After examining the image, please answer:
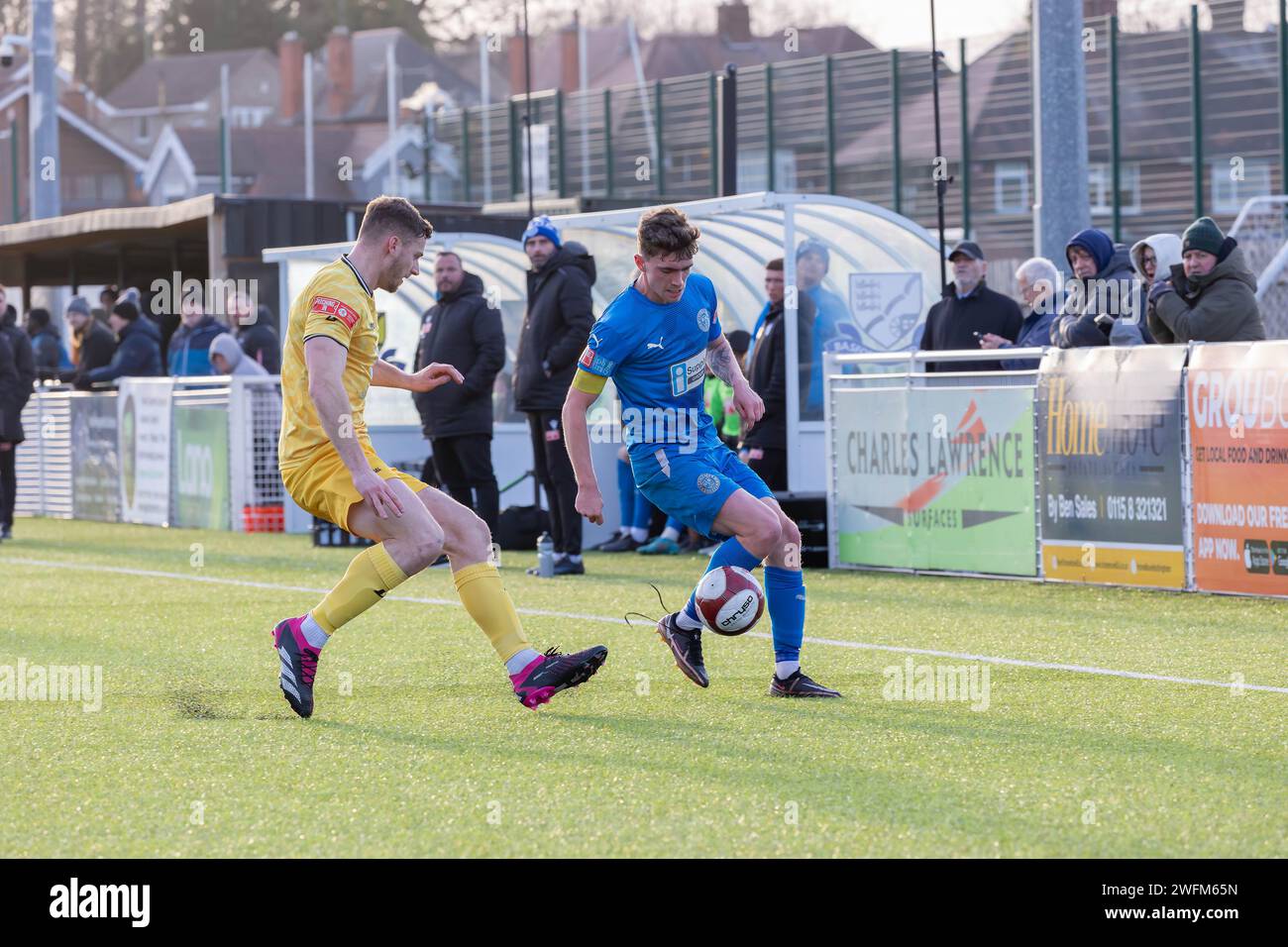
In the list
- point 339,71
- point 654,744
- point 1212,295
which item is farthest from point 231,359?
point 339,71

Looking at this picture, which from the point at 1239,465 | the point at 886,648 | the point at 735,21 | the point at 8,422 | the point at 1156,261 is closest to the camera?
the point at 886,648

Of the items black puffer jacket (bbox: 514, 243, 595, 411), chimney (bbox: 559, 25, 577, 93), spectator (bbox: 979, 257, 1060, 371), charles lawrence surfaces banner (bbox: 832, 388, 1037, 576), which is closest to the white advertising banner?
black puffer jacket (bbox: 514, 243, 595, 411)

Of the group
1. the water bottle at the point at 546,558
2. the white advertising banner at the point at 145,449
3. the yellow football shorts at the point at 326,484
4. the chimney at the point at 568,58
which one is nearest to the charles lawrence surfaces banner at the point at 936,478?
the water bottle at the point at 546,558

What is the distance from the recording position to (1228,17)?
26266mm

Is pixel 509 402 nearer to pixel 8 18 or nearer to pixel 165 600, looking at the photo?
pixel 165 600

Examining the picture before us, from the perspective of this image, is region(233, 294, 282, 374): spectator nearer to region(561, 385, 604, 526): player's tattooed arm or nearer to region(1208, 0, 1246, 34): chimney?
region(561, 385, 604, 526): player's tattooed arm

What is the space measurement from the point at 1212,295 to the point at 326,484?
5.85 meters

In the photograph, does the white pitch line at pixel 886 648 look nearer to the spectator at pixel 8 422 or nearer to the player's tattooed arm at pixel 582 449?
the player's tattooed arm at pixel 582 449

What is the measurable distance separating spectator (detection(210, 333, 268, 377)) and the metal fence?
781 centimetres

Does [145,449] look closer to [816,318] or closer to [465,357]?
[465,357]

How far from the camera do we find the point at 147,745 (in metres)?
6.64

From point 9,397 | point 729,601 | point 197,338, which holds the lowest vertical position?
point 729,601

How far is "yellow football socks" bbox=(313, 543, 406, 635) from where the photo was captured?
7109mm
